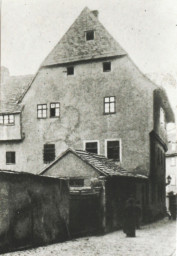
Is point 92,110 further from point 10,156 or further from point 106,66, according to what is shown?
point 10,156

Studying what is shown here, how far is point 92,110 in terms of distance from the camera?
41.1 ft

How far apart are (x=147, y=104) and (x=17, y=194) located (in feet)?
18.8

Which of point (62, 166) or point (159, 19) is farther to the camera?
point (62, 166)

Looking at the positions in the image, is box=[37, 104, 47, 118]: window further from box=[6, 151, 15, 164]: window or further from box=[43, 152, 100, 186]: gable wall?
box=[6, 151, 15, 164]: window

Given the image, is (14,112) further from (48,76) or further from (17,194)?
(17,194)

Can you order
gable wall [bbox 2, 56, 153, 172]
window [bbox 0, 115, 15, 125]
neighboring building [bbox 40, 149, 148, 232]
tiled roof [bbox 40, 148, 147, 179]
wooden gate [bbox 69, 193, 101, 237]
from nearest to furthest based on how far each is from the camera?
wooden gate [bbox 69, 193, 101, 237], neighboring building [bbox 40, 149, 148, 232], tiled roof [bbox 40, 148, 147, 179], gable wall [bbox 2, 56, 153, 172], window [bbox 0, 115, 15, 125]

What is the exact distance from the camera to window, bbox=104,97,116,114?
12.3 metres

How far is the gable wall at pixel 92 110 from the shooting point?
40.3 feet

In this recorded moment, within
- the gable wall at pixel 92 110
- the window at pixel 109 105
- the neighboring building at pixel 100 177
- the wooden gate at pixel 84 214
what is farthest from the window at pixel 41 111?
the wooden gate at pixel 84 214

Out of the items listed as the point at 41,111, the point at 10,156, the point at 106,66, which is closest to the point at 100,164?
the point at 41,111

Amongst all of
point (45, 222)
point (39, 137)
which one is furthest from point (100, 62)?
point (45, 222)

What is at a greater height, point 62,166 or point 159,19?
point 159,19

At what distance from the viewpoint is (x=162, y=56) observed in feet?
24.2

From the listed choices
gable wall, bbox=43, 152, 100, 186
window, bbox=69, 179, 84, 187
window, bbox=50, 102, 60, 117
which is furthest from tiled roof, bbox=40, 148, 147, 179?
window, bbox=50, 102, 60, 117
